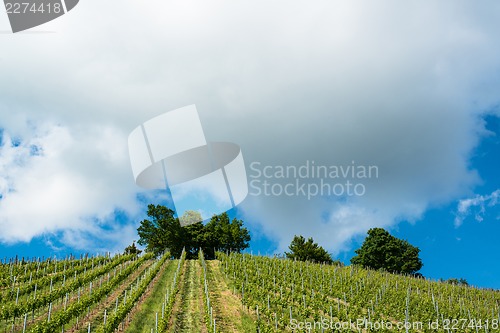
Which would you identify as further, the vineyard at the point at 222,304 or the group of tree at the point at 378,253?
the group of tree at the point at 378,253

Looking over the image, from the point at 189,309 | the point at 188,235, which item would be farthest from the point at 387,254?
the point at 189,309

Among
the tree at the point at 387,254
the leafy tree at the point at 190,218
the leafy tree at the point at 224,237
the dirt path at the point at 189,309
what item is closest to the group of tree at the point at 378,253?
the tree at the point at 387,254

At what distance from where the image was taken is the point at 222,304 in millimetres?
23125

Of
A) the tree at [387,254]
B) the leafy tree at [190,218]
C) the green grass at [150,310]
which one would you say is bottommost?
the green grass at [150,310]

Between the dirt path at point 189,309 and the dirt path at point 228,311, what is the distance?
0.87 m

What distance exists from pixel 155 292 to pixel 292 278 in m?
12.5

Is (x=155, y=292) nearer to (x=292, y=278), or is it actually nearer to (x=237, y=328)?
(x=237, y=328)

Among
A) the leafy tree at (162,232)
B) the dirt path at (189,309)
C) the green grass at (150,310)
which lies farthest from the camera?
the leafy tree at (162,232)

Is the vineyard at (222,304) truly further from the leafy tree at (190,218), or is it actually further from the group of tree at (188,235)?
the leafy tree at (190,218)

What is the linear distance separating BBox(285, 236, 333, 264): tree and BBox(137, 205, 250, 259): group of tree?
312 inches

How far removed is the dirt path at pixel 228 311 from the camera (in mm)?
19203

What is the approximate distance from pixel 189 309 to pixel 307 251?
41794 millimetres

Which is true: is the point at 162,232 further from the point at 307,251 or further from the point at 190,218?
the point at 307,251

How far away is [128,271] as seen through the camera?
31.8 metres
